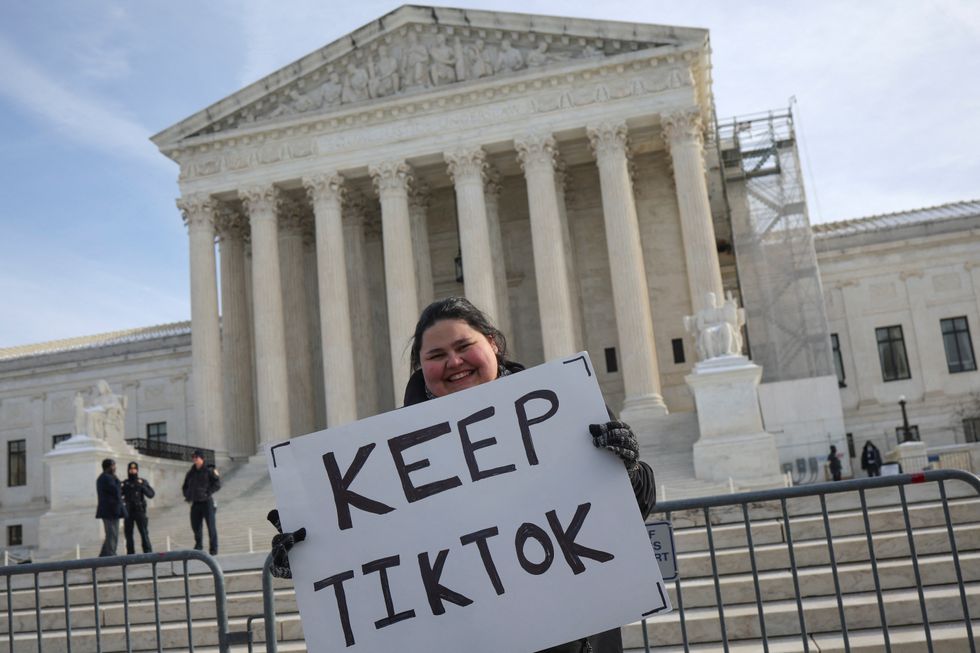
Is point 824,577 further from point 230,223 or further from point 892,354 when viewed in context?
point 892,354

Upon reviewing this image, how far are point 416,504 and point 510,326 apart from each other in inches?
1320

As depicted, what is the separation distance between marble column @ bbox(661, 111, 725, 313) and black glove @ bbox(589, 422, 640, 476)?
1135 inches

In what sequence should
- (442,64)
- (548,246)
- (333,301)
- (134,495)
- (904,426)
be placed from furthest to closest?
(904,426) → (442,64) → (333,301) → (548,246) → (134,495)

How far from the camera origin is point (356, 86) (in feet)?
121

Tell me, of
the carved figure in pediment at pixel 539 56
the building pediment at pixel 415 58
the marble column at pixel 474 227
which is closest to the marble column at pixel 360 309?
the building pediment at pixel 415 58

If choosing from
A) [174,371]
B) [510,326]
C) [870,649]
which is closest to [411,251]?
[510,326]

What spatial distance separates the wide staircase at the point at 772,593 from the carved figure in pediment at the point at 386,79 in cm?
2428

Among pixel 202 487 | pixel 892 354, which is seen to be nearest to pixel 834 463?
pixel 202 487

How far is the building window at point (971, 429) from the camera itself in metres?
41.4

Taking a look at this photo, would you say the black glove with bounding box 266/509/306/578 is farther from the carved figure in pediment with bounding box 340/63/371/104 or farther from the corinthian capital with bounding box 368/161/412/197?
the carved figure in pediment with bounding box 340/63/371/104

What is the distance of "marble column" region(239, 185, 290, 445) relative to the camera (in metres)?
35.1

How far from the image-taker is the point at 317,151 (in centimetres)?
3659

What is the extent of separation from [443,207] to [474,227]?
6.83 metres

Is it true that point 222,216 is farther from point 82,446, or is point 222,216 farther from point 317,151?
point 82,446
